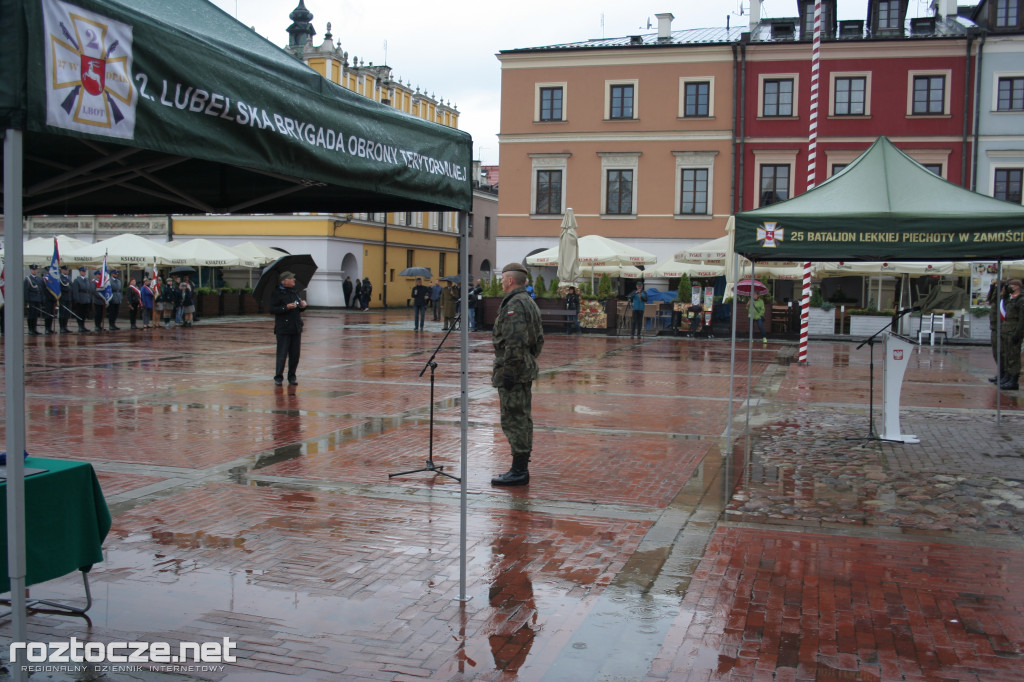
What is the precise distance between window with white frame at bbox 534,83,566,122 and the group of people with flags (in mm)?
16292

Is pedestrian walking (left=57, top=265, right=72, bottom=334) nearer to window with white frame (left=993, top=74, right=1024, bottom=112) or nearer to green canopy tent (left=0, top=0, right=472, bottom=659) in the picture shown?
green canopy tent (left=0, top=0, right=472, bottom=659)

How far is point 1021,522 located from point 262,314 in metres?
36.2

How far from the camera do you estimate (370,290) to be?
47.8 metres

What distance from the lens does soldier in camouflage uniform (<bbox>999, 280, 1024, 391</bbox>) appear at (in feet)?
46.0

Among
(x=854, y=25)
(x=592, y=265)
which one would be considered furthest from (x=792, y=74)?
(x=592, y=265)

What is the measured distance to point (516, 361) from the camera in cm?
732

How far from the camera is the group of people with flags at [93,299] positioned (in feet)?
82.9

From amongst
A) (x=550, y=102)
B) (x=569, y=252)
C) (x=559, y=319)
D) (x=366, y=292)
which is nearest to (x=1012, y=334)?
(x=569, y=252)

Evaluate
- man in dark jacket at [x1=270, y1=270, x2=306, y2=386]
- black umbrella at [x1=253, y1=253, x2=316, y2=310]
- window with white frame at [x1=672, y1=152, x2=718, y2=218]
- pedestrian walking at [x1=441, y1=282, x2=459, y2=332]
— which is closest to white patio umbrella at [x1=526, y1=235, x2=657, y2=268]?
pedestrian walking at [x1=441, y1=282, x2=459, y2=332]

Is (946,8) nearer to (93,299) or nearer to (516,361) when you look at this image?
(93,299)

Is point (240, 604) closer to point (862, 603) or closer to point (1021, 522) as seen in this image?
point (862, 603)

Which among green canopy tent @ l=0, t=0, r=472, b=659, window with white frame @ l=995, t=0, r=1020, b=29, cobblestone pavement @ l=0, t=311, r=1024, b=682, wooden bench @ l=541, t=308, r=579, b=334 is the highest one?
window with white frame @ l=995, t=0, r=1020, b=29

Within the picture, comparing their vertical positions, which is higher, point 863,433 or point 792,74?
point 792,74

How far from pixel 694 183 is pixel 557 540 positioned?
3291 centimetres
